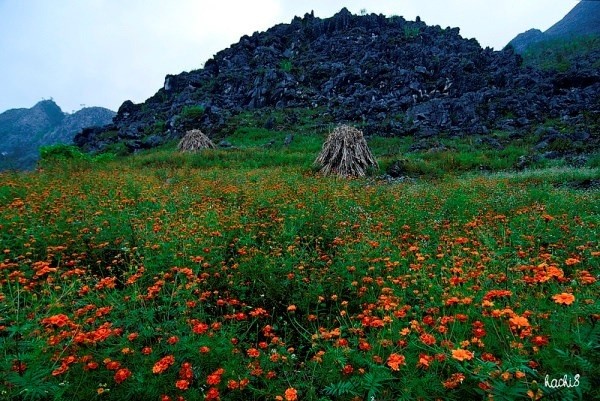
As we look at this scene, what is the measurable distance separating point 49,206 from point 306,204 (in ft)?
12.6

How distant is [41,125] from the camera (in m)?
97.3

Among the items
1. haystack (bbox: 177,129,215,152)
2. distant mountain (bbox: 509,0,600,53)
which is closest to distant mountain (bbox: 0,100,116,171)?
haystack (bbox: 177,129,215,152)

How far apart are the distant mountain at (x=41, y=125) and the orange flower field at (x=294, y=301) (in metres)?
91.5

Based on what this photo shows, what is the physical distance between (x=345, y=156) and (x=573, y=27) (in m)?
89.1

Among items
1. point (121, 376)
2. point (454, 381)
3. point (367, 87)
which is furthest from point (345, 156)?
point (367, 87)

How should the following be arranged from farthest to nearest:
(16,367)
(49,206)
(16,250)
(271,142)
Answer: (271,142) < (49,206) < (16,250) < (16,367)

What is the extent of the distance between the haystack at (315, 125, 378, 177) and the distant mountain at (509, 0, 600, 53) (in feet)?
221

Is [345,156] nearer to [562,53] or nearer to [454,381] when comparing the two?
[454,381]

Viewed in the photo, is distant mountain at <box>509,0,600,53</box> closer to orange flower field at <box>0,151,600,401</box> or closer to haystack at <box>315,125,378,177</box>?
haystack at <box>315,125,378,177</box>

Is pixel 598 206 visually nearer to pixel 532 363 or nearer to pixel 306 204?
pixel 306 204

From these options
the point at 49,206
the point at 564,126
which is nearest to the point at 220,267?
the point at 49,206

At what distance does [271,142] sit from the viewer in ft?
85.8

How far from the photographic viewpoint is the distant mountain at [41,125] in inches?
3404

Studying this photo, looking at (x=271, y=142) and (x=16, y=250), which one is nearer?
(x=16, y=250)
